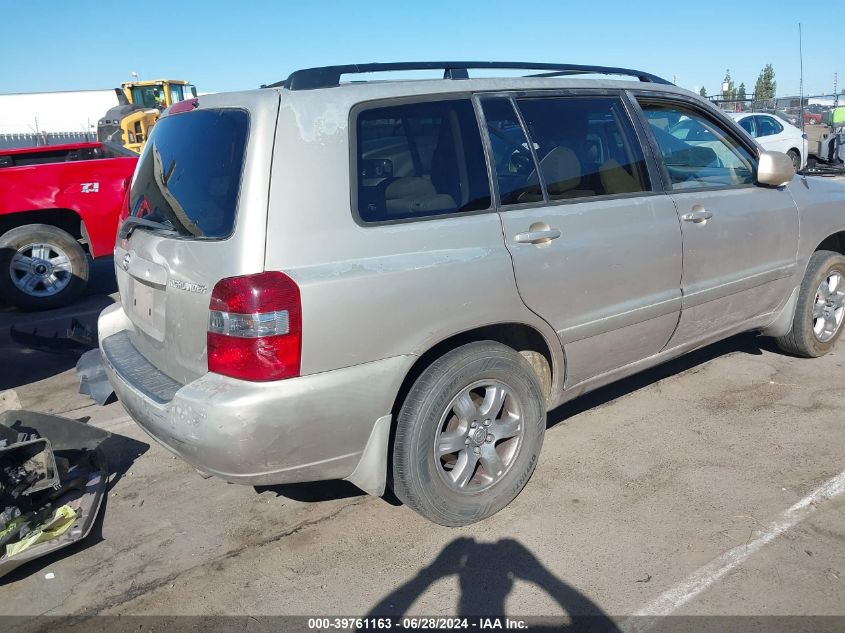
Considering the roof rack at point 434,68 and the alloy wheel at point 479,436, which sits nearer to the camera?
the roof rack at point 434,68

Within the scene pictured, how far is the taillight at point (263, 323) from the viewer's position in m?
2.46

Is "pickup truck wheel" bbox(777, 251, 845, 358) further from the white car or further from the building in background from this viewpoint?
the building in background

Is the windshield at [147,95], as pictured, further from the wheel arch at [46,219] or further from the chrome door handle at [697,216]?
the chrome door handle at [697,216]

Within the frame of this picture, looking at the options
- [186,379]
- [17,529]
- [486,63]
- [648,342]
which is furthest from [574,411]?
[17,529]

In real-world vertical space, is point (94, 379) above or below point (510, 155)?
below

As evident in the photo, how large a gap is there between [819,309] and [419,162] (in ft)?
11.2

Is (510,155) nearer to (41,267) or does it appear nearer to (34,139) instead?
(41,267)

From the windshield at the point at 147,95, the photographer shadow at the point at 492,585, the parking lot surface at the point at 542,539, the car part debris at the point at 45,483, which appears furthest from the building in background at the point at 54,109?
the photographer shadow at the point at 492,585

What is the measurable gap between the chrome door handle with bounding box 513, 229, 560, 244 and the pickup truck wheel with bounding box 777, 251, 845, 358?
7.95 feet

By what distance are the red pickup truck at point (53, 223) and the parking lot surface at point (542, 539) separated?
3973mm

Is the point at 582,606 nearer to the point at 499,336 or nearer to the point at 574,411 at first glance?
the point at 499,336

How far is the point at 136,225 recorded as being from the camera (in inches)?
125

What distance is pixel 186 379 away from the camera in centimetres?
276

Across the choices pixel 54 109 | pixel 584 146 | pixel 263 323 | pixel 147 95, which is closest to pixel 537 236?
pixel 584 146
